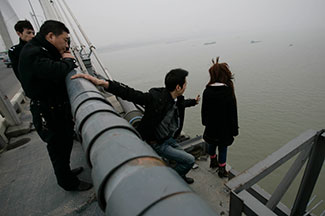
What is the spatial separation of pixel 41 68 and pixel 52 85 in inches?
16.1

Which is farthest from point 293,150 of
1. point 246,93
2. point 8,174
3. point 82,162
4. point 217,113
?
point 246,93

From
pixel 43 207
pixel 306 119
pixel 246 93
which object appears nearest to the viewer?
pixel 43 207

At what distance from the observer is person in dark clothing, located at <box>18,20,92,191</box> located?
187 centimetres

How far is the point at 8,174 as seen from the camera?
12.2ft

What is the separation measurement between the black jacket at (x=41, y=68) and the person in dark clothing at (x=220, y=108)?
197 cm

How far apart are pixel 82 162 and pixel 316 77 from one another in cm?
2351

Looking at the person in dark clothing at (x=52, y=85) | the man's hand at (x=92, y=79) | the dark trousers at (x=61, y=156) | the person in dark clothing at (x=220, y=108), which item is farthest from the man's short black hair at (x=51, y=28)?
the person in dark clothing at (x=220, y=108)

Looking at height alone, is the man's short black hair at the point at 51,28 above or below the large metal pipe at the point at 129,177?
above

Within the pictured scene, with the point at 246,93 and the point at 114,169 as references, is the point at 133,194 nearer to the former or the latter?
the point at 114,169

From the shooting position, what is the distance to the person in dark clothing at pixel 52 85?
1870 millimetres

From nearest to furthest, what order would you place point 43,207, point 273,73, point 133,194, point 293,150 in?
1. point 133,194
2. point 293,150
3. point 43,207
4. point 273,73

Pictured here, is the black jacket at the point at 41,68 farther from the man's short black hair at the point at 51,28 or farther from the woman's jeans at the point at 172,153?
the woman's jeans at the point at 172,153

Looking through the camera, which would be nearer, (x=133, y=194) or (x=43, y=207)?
(x=133, y=194)

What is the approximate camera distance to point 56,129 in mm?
2416
